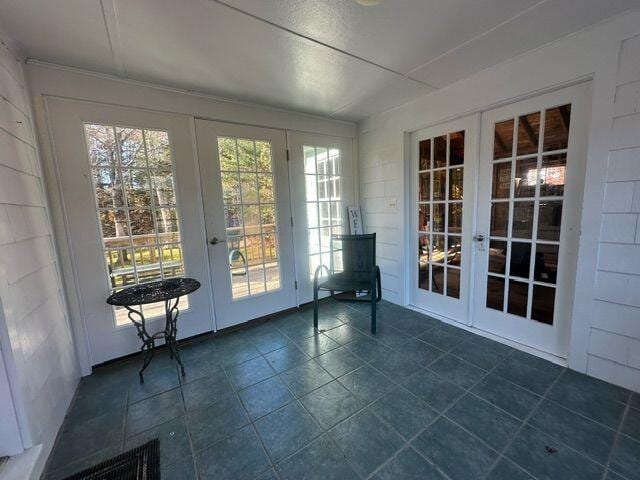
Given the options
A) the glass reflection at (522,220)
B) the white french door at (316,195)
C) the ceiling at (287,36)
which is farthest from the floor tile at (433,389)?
the ceiling at (287,36)

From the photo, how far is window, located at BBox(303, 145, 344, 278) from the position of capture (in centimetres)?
314

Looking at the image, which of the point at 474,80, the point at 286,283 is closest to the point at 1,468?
the point at 286,283

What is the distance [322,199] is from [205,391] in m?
2.25

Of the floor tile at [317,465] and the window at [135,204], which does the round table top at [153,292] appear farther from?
the floor tile at [317,465]

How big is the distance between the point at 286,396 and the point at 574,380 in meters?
1.93

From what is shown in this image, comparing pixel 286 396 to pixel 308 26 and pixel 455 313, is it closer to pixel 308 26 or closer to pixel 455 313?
pixel 455 313

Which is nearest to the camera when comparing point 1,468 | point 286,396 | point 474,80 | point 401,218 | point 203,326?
point 1,468

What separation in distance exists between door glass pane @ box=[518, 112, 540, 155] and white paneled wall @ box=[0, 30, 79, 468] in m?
3.25

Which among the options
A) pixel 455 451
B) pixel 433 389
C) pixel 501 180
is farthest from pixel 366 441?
pixel 501 180

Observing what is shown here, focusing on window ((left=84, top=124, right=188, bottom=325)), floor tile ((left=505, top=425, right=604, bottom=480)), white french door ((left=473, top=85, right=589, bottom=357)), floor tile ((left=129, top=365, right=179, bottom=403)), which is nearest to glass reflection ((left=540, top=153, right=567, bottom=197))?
white french door ((left=473, top=85, right=589, bottom=357))

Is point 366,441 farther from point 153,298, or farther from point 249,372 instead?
point 153,298

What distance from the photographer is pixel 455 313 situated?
2.64 meters

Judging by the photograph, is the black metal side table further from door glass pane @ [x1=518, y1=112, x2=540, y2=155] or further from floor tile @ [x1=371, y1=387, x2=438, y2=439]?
door glass pane @ [x1=518, y1=112, x2=540, y2=155]

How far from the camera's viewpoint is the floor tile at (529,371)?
1765 millimetres
